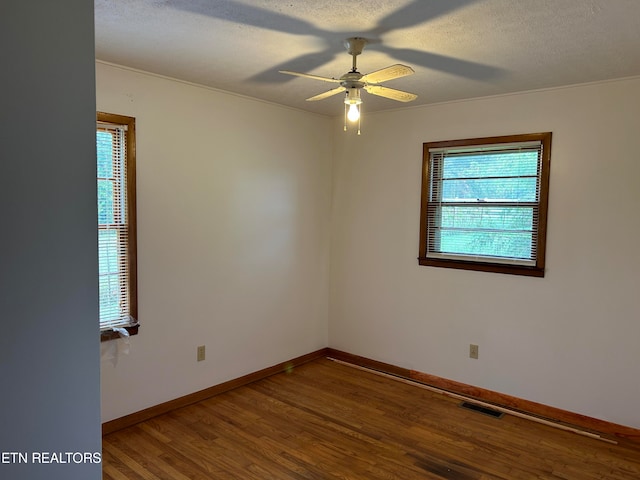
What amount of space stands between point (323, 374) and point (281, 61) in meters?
2.78

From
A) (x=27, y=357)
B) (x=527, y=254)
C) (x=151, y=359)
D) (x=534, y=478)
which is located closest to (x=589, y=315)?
(x=527, y=254)

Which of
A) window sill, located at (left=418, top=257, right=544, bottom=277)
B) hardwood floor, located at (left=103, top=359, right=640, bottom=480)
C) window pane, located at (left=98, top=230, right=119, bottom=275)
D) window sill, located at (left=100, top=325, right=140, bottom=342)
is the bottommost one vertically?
hardwood floor, located at (left=103, top=359, right=640, bottom=480)

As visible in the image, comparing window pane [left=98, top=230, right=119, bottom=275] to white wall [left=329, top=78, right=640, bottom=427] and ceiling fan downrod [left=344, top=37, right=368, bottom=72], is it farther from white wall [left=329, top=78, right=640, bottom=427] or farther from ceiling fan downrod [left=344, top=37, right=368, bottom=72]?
white wall [left=329, top=78, right=640, bottom=427]

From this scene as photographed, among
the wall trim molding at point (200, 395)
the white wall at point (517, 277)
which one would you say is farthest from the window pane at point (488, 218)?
the wall trim molding at point (200, 395)

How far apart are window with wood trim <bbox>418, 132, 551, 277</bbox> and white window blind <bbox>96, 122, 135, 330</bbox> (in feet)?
7.94

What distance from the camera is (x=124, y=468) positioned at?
8.68 feet

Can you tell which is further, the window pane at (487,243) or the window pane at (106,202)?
the window pane at (487,243)

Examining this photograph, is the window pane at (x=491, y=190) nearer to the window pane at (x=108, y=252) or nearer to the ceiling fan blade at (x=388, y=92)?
the ceiling fan blade at (x=388, y=92)

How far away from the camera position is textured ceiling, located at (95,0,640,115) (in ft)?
6.59

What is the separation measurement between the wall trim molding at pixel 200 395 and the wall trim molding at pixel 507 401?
502 millimetres

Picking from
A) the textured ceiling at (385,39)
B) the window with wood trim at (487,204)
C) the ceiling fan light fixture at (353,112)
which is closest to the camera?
the textured ceiling at (385,39)

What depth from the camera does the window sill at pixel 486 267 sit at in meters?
3.44

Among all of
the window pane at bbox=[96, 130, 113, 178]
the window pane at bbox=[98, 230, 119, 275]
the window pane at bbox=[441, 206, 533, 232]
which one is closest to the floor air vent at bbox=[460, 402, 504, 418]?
the window pane at bbox=[441, 206, 533, 232]

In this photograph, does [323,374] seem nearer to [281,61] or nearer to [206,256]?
[206,256]
